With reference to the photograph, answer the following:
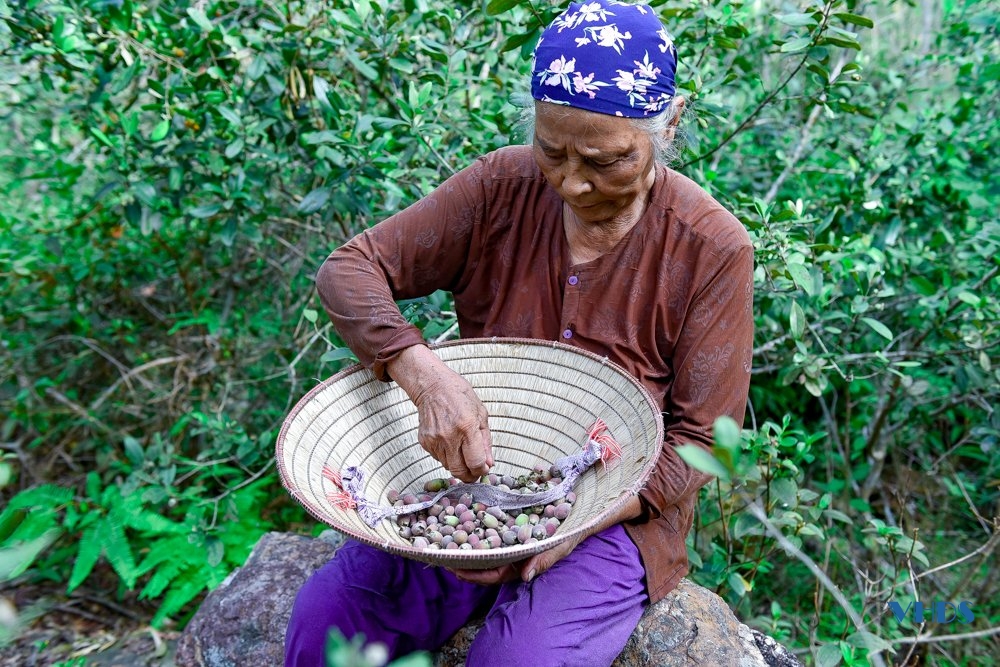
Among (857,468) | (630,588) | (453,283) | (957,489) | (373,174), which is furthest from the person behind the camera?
(857,468)

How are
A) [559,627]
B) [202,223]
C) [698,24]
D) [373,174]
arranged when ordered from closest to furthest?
[559,627] < [373,174] < [698,24] < [202,223]

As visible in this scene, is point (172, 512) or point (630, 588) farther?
point (172, 512)

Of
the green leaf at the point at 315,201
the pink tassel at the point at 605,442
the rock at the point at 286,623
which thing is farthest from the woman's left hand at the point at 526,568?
the green leaf at the point at 315,201

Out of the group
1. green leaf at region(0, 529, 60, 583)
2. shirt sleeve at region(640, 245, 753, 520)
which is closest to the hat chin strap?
shirt sleeve at region(640, 245, 753, 520)

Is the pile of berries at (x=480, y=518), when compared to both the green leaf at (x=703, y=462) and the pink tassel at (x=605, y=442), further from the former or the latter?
the green leaf at (x=703, y=462)

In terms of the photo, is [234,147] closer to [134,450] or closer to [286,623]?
[134,450]

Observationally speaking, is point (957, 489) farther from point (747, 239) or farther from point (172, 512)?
point (172, 512)

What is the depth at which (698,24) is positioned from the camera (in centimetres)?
285

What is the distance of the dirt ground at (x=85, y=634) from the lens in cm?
293

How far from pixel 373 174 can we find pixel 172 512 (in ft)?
5.76

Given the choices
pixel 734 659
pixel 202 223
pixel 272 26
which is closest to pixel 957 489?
pixel 734 659

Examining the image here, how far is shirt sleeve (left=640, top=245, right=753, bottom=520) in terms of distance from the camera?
1.85 meters

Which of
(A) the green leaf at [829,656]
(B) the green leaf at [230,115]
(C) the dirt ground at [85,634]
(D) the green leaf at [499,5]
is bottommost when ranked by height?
(C) the dirt ground at [85,634]

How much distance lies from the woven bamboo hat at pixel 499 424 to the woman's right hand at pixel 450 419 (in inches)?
7.1
